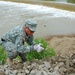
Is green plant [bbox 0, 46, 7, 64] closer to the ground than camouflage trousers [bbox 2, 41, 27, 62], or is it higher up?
closer to the ground

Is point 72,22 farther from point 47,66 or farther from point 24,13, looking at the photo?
point 47,66

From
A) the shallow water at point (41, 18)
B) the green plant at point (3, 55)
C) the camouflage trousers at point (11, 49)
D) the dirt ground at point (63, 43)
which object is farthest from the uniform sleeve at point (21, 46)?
the shallow water at point (41, 18)

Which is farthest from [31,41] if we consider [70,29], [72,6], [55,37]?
[72,6]

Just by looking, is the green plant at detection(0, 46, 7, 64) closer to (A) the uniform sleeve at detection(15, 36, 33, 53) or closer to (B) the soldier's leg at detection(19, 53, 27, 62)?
(B) the soldier's leg at detection(19, 53, 27, 62)

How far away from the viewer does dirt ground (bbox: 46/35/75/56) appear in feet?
33.0

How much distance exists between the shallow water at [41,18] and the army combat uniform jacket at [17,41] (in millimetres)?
5600

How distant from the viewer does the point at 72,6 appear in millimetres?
18281

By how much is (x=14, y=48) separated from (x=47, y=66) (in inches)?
34.8

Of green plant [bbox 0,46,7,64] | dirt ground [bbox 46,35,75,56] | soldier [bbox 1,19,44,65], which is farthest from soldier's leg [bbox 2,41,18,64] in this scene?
dirt ground [bbox 46,35,75,56]

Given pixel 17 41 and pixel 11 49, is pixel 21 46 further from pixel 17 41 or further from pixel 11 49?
pixel 11 49

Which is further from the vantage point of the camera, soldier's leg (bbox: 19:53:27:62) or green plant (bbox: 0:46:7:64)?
green plant (bbox: 0:46:7:64)

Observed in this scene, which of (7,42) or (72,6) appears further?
(72,6)

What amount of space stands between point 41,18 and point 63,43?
439 centimetres

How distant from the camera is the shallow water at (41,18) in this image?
13.1m
